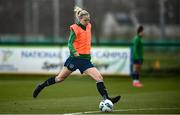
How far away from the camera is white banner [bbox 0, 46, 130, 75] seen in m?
26.6

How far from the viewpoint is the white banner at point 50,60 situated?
87.3 feet

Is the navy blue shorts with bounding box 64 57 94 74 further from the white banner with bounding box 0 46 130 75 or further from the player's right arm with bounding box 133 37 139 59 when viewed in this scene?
the white banner with bounding box 0 46 130 75

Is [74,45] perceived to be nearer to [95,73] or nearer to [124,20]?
[95,73]

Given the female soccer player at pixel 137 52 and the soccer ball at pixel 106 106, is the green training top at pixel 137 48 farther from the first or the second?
the soccer ball at pixel 106 106

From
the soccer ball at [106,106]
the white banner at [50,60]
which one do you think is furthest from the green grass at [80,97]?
the white banner at [50,60]

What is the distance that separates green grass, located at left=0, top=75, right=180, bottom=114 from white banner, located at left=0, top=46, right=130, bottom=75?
0.40m

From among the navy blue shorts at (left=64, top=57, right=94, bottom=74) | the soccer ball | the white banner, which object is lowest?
the white banner

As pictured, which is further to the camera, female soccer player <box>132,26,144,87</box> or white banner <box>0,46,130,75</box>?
white banner <box>0,46,130,75</box>

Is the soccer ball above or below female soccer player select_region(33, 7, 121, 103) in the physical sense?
below

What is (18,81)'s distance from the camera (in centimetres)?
2519

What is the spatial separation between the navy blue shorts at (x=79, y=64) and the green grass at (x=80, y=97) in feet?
2.87

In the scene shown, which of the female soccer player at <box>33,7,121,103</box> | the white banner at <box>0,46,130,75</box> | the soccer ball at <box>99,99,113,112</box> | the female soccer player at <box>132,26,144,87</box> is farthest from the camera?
the white banner at <box>0,46,130,75</box>

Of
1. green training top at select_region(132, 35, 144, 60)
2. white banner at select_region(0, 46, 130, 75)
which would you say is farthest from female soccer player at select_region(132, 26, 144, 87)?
white banner at select_region(0, 46, 130, 75)

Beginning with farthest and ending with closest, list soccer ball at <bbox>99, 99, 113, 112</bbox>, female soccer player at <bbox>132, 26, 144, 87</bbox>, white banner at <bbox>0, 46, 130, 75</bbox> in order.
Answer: white banner at <bbox>0, 46, 130, 75</bbox>
female soccer player at <bbox>132, 26, 144, 87</bbox>
soccer ball at <bbox>99, 99, 113, 112</bbox>
